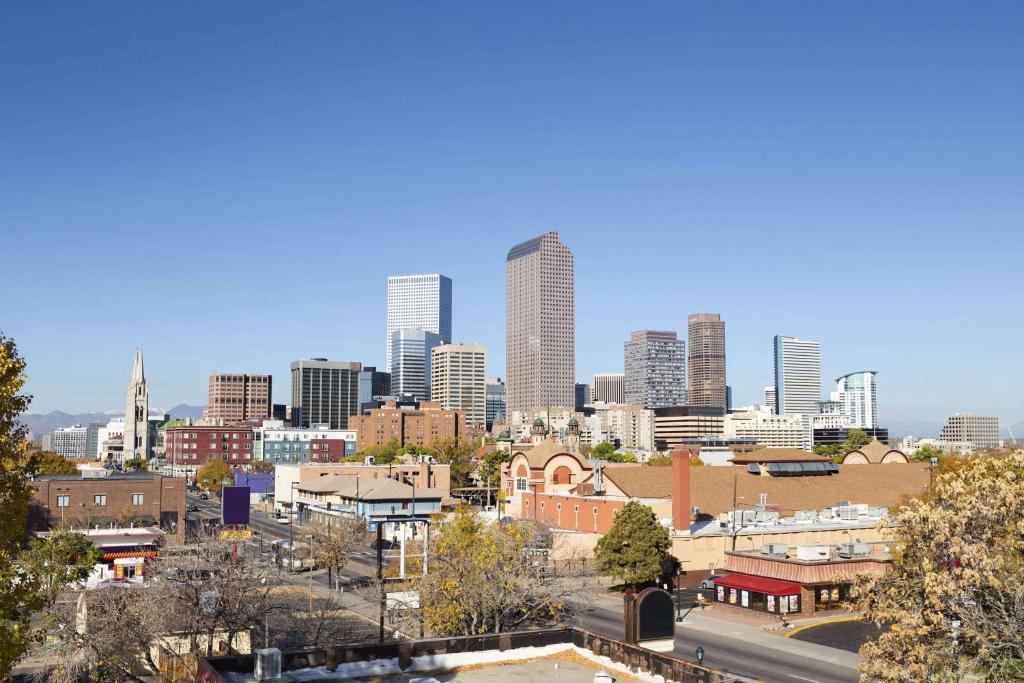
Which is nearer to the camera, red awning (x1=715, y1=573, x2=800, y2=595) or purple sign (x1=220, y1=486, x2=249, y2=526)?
red awning (x1=715, y1=573, x2=800, y2=595)

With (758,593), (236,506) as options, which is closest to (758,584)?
(758,593)

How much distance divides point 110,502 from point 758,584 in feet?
227

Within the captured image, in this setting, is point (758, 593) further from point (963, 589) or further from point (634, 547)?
point (963, 589)

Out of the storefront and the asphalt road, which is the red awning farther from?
the asphalt road

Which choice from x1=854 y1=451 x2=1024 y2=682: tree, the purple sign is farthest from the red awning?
the purple sign

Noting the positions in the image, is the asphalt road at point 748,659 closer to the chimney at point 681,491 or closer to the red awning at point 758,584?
the red awning at point 758,584

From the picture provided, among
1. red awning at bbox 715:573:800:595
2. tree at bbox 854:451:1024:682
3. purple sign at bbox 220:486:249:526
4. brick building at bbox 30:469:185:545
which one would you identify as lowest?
red awning at bbox 715:573:800:595

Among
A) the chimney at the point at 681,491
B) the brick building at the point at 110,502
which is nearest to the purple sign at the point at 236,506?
the brick building at the point at 110,502

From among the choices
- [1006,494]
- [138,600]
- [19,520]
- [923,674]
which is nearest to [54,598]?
[138,600]

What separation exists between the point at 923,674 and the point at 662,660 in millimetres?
8817

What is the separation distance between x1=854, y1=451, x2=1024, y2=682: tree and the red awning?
1312 inches

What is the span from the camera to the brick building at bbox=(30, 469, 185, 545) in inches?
3937

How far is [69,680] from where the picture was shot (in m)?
39.8

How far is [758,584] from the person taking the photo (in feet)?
218
